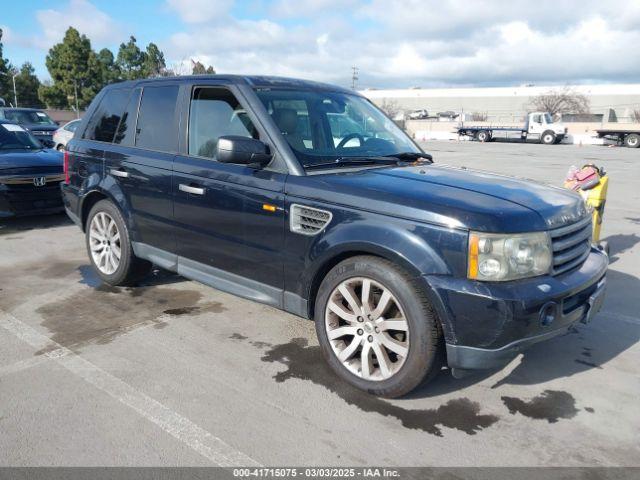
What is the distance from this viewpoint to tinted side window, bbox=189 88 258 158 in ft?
13.2

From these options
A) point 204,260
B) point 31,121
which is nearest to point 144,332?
point 204,260

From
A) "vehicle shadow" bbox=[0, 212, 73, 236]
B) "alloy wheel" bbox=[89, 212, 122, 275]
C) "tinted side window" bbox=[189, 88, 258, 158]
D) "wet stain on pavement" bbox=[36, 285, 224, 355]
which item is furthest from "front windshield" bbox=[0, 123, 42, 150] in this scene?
"tinted side window" bbox=[189, 88, 258, 158]

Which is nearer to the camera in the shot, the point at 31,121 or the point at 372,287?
the point at 372,287

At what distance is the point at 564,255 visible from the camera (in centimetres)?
324

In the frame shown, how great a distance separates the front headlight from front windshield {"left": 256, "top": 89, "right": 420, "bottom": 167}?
136 cm

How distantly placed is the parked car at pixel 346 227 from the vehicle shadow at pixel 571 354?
1.53ft

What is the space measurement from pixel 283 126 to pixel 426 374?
6.53 ft

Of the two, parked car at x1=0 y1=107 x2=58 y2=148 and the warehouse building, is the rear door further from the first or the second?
the warehouse building

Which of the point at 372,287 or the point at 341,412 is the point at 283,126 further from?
the point at 341,412

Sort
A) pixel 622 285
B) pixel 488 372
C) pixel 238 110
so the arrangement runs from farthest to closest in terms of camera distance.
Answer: pixel 622 285
pixel 238 110
pixel 488 372

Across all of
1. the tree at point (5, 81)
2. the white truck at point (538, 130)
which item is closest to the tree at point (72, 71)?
the tree at point (5, 81)

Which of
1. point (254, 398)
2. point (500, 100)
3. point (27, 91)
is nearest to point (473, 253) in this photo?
point (254, 398)

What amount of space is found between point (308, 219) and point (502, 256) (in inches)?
48.8

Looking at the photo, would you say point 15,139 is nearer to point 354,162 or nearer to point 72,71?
point 354,162
